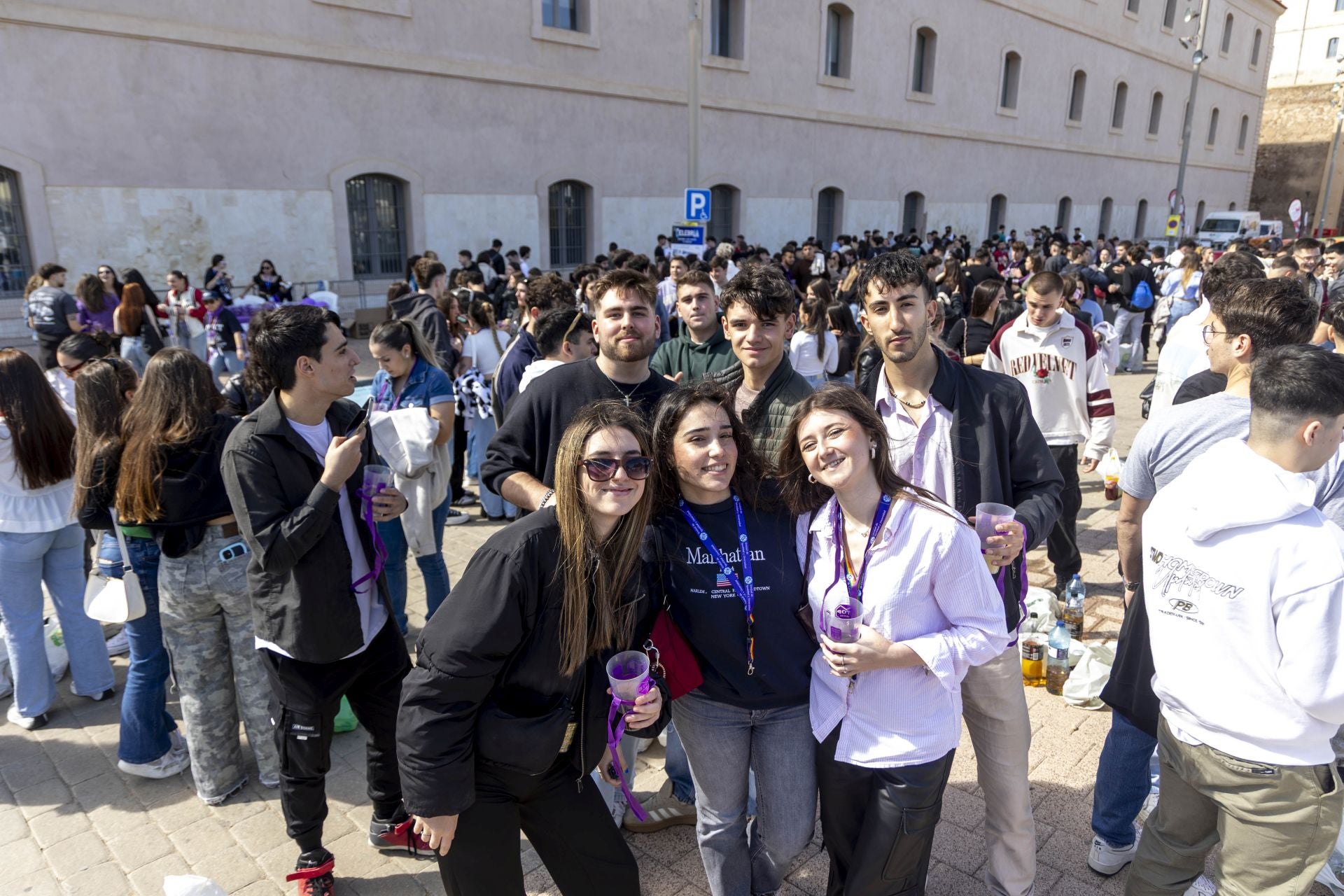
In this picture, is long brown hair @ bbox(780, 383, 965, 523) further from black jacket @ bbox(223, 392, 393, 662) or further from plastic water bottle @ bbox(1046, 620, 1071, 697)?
plastic water bottle @ bbox(1046, 620, 1071, 697)

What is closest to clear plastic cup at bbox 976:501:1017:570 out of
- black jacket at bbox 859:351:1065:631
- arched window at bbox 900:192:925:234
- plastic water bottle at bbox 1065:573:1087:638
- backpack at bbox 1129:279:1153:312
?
black jacket at bbox 859:351:1065:631

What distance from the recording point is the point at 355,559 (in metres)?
3.15

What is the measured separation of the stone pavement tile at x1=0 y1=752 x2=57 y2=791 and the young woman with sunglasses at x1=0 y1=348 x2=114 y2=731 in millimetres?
313

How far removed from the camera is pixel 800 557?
8.18 feet

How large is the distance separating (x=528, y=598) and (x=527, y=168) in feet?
56.0

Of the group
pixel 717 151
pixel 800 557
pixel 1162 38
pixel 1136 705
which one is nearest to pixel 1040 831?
pixel 1136 705

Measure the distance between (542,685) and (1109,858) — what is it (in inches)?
88.1

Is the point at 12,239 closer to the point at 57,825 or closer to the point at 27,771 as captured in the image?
the point at 27,771

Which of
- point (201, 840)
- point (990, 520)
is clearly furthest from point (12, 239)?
point (990, 520)

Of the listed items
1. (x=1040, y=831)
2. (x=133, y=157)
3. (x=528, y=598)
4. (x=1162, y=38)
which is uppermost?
(x=1162, y=38)

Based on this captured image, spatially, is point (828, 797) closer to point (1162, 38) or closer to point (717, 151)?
point (717, 151)

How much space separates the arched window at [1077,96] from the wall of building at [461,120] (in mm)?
3441

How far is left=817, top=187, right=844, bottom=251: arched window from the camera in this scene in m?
25.4

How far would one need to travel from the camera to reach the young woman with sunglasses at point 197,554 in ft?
10.8
